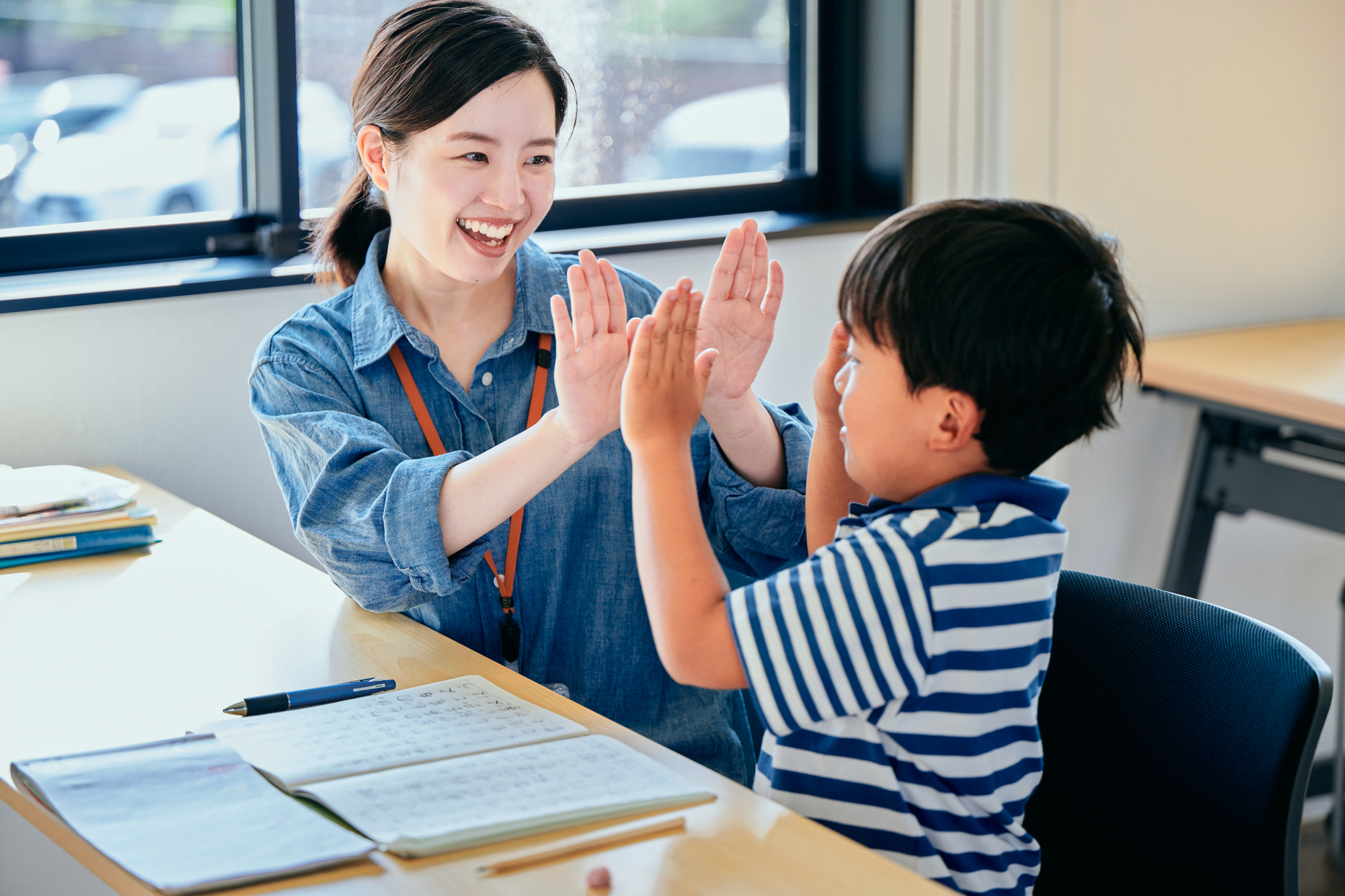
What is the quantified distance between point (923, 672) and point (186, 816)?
51 cm

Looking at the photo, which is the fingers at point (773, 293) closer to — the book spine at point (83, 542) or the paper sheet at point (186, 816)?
the paper sheet at point (186, 816)

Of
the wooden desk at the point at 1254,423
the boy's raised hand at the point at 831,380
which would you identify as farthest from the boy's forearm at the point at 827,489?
the wooden desk at the point at 1254,423

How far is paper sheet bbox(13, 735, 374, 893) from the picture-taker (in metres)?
0.83

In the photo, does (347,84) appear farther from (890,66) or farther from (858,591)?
(858,591)

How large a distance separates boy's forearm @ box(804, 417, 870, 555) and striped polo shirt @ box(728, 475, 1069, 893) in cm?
24

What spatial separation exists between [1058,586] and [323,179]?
147 cm

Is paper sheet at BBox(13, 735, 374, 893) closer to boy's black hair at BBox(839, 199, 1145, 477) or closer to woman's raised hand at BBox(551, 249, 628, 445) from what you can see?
woman's raised hand at BBox(551, 249, 628, 445)

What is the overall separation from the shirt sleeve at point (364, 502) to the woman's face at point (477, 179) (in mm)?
203

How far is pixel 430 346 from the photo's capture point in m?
1.41

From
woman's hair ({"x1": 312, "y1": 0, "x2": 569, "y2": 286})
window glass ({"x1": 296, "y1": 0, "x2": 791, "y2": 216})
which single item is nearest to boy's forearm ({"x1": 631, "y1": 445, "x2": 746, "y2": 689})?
woman's hair ({"x1": 312, "y1": 0, "x2": 569, "y2": 286})

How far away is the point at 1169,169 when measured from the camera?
267cm

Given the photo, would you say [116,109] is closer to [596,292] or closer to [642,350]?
[596,292]

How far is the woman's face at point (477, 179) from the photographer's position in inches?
54.1

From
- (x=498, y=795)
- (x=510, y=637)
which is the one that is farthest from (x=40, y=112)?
(x=498, y=795)
